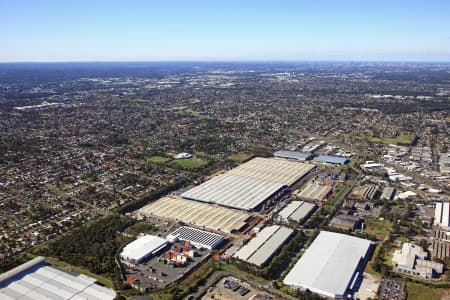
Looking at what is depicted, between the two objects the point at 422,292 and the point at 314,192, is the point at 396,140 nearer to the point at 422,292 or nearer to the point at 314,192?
the point at 314,192

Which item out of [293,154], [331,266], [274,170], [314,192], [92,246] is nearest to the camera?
[331,266]

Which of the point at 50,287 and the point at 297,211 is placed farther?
the point at 297,211

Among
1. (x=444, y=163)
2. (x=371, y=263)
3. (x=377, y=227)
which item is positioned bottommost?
(x=377, y=227)

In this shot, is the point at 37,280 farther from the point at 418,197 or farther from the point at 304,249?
the point at 418,197

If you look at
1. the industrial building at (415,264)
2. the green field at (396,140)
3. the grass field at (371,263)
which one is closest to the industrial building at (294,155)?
the green field at (396,140)

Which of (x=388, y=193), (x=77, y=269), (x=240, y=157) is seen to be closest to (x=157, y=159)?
(x=240, y=157)

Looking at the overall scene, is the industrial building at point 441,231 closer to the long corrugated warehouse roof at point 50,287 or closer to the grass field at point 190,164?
the long corrugated warehouse roof at point 50,287

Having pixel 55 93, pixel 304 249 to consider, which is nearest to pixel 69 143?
pixel 304 249
